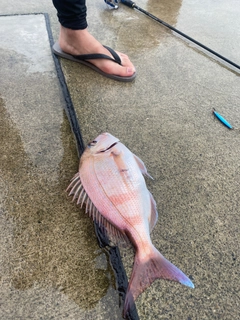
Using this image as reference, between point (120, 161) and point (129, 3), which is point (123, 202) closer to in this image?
point (120, 161)

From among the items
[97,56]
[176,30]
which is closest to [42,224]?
[97,56]

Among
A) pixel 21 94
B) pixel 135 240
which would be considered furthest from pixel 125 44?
pixel 135 240

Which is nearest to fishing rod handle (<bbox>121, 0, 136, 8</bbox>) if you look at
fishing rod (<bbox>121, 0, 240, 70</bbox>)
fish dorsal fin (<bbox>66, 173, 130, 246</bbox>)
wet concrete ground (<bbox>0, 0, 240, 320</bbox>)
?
fishing rod (<bbox>121, 0, 240, 70</bbox>)

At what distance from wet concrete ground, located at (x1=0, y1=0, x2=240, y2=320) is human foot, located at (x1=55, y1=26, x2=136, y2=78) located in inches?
3.4

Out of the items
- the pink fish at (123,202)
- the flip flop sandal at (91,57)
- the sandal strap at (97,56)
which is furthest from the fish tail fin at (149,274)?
the sandal strap at (97,56)

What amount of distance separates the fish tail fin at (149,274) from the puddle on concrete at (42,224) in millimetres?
178

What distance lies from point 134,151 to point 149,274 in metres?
0.86

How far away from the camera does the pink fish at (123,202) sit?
1146 millimetres

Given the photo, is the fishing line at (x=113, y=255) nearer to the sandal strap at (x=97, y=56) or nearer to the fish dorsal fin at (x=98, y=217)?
the fish dorsal fin at (x=98, y=217)

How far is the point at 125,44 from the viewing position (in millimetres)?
2951

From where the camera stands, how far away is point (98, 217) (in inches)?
54.3

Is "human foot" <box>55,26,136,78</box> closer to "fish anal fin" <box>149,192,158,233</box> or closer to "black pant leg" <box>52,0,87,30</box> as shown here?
"black pant leg" <box>52,0,87,30</box>

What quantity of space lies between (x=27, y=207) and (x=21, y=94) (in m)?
1.01

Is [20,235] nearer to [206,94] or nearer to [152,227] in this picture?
[152,227]
